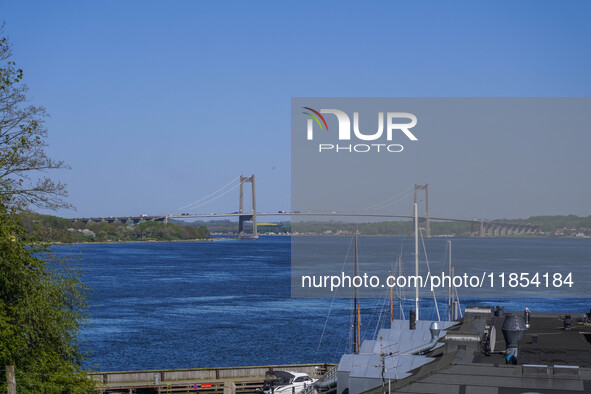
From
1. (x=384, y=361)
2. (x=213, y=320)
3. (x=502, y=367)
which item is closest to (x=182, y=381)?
(x=384, y=361)

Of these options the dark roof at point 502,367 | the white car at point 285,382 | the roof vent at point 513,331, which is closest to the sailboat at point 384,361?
the dark roof at point 502,367

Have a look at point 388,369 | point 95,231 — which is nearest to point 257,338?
point 388,369

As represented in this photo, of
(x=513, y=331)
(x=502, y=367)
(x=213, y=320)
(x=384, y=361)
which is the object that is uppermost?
(x=513, y=331)

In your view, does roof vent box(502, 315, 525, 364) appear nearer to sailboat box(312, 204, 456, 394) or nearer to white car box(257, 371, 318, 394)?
sailboat box(312, 204, 456, 394)

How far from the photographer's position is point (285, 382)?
27.3 m

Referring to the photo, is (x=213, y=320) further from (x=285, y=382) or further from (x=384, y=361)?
(x=384, y=361)

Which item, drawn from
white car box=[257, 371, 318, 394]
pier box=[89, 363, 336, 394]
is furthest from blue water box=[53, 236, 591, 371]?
white car box=[257, 371, 318, 394]

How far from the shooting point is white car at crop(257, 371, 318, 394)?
26.8 m

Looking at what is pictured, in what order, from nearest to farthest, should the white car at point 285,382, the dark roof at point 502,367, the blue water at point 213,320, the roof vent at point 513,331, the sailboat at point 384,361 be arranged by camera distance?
the dark roof at point 502,367 → the sailboat at point 384,361 → the roof vent at point 513,331 → the white car at point 285,382 → the blue water at point 213,320

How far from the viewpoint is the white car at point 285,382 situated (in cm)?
2681

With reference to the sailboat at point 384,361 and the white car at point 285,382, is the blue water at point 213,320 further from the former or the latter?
the white car at point 285,382

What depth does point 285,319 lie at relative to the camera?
5434cm

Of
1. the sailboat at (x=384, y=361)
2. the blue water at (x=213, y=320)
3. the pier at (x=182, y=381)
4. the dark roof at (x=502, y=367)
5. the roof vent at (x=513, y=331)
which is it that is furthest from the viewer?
the blue water at (x=213, y=320)

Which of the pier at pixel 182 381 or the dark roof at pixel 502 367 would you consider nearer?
the dark roof at pixel 502 367
